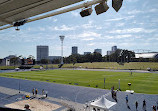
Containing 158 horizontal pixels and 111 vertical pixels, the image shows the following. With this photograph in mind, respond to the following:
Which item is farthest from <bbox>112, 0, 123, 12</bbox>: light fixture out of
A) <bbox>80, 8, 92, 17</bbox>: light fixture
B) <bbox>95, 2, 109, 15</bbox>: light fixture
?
<bbox>80, 8, 92, 17</bbox>: light fixture

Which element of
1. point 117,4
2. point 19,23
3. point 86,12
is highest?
point 19,23

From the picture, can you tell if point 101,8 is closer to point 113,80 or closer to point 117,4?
point 117,4

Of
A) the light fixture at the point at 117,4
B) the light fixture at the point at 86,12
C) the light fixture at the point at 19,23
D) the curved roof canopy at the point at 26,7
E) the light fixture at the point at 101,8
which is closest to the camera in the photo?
the light fixture at the point at 117,4

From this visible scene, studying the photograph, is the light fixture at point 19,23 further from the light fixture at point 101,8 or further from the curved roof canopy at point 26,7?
the light fixture at point 101,8

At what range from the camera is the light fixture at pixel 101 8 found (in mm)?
5695

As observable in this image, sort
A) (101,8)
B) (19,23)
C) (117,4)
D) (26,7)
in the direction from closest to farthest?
(117,4)
(101,8)
(26,7)
(19,23)

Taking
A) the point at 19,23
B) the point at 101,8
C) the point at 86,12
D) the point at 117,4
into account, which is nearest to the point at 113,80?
the point at 19,23

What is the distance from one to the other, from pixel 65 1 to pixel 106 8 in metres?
2.12

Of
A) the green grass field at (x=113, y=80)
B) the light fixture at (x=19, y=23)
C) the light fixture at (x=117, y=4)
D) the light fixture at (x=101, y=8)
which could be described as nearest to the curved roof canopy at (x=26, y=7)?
the light fixture at (x=19, y=23)

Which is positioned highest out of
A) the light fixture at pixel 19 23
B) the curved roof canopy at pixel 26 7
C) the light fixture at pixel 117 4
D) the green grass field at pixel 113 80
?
the curved roof canopy at pixel 26 7

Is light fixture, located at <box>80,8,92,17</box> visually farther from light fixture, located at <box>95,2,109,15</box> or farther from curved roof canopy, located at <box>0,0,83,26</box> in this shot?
curved roof canopy, located at <box>0,0,83,26</box>

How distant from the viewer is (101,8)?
5.77 metres

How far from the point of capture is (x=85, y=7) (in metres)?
6.45

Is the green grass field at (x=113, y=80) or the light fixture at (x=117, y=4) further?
the green grass field at (x=113, y=80)
